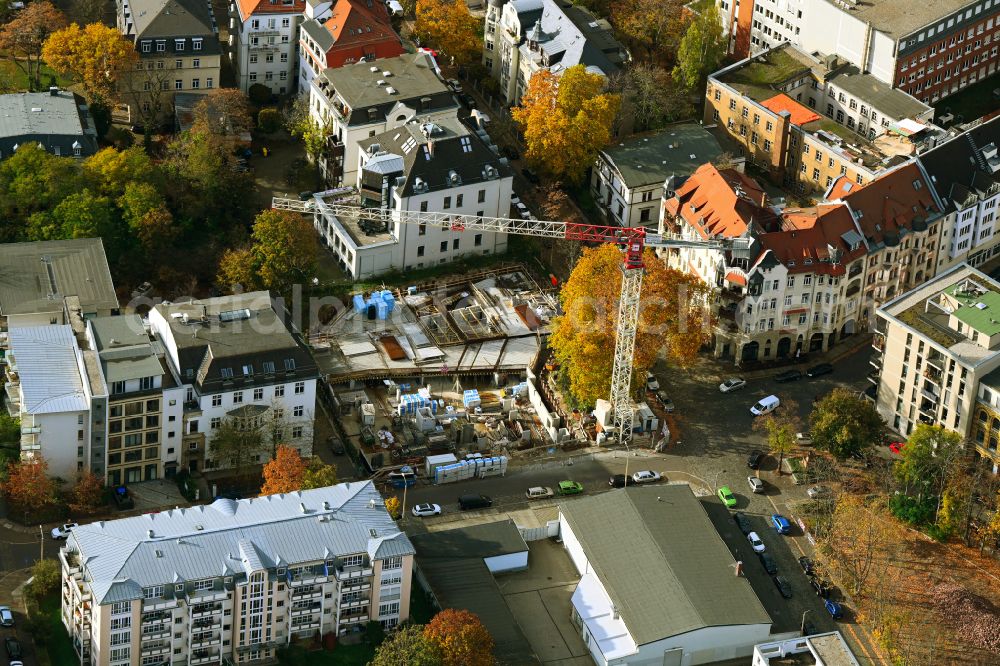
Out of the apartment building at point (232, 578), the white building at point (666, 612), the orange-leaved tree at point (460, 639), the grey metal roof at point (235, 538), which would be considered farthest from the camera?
the white building at point (666, 612)

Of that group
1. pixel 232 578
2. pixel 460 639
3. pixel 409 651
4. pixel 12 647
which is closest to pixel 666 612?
pixel 460 639

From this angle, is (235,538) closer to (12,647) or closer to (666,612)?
(12,647)

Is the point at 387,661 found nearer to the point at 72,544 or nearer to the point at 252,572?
the point at 252,572

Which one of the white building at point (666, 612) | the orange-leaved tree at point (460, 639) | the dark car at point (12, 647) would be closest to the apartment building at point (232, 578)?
the dark car at point (12, 647)

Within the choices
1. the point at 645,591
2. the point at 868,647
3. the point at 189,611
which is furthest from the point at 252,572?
the point at 868,647

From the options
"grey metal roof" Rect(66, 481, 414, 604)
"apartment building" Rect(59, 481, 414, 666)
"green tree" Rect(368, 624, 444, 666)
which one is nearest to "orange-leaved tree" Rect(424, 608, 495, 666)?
"green tree" Rect(368, 624, 444, 666)

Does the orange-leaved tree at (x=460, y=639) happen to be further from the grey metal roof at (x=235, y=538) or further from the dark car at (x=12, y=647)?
the dark car at (x=12, y=647)
